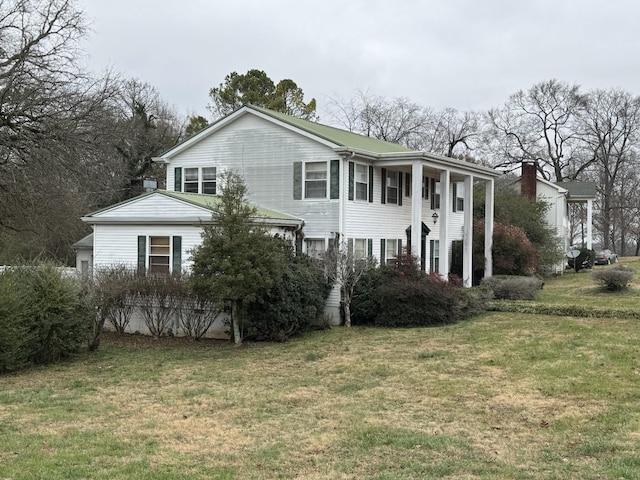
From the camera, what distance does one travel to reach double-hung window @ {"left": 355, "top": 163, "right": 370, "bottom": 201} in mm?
20078

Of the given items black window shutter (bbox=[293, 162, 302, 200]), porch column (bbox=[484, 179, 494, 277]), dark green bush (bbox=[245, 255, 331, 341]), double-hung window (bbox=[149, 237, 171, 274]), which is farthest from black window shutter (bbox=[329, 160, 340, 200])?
porch column (bbox=[484, 179, 494, 277])

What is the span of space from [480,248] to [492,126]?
38.4m

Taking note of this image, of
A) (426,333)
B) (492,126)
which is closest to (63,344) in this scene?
(426,333)

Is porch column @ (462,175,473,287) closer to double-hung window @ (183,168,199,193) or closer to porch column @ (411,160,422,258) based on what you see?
porch column @ (411,160,422,258)

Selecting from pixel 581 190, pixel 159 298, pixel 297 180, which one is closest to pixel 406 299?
pixel 297 180

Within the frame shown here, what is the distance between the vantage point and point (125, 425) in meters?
8.07

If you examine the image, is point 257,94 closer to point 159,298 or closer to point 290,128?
point 290,128

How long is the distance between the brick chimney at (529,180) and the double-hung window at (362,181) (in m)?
20.2

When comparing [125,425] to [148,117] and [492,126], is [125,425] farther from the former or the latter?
[492,126]

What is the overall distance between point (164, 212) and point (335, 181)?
17.2 ft

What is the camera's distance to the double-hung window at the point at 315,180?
774 inches

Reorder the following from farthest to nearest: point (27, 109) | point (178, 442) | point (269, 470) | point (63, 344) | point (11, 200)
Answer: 1. point (11, 200)
2. point (27, 109)
3. point (63, 344)
4. point (178, 442)
5. point (269, 470)

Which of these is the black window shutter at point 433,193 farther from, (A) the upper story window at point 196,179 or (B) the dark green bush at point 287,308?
(B) the dark green bush at point 287,308

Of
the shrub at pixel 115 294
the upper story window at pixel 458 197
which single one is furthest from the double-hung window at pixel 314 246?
the upper story window at pixel 458 197
